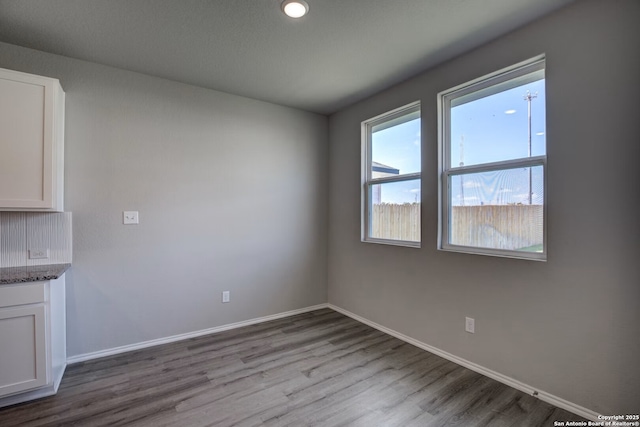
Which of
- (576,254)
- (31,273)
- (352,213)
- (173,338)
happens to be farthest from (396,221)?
(31,273)

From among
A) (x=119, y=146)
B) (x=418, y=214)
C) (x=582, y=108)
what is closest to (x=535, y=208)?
(x=582, y=108)

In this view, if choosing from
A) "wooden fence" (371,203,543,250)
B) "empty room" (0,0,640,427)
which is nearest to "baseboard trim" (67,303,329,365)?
"empty room" (0,0,640,427)

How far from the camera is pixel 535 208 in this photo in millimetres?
2139

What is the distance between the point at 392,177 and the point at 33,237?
3.22 metres

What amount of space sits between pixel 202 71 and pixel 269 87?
667mm

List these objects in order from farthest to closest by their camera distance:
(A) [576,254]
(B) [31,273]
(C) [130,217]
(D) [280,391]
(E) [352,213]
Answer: (E) [352,213], (C) [130,217], (D) [280,391], (B) [31,273], (A) [576,254]

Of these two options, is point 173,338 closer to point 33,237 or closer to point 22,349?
point 22,349

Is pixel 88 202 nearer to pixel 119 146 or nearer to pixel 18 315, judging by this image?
pixel 119 146

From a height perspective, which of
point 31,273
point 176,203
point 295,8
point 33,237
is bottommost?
point 31,273

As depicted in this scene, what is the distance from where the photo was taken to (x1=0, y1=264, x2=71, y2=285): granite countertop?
1877 mm

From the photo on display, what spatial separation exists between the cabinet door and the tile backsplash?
62 centimetres

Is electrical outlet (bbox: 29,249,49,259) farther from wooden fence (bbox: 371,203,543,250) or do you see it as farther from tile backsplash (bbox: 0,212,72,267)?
wooden fence (bbox: 371,203,543,250)

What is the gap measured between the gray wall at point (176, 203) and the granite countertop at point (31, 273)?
0.29m

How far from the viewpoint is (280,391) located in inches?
84.1
